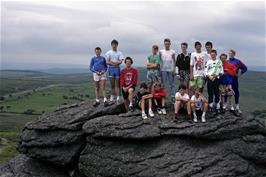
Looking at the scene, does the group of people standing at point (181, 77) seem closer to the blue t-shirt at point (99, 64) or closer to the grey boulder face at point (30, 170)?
the blue t-shirt at point (99, 64)

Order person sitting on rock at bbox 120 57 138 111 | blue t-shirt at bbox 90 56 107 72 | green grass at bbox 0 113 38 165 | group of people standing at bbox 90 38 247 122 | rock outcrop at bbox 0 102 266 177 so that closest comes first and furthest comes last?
rock outcrop at bbox 0 102 266 177 < group of people standing at bbox 90 38 247 122 < person sitting on rock at bbox 120 57 138 111 < blue t-shirt at bbox 90 56 107 72 < green grass at bbox 0 113 38 165

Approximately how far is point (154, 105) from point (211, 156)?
5162 mm

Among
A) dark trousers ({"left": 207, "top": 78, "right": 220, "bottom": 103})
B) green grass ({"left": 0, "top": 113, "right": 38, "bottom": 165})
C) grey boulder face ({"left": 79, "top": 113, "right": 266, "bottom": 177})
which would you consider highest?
dark trousers ({"left": 207, "top": 78, "right": 220, "bottom": 103})

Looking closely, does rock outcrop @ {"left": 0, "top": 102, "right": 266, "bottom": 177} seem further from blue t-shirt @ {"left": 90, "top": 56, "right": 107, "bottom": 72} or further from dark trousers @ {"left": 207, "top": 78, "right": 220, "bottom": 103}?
blue t-shirt @ {"left": 90, "top": 56, "right": 107, "bottom": 72}

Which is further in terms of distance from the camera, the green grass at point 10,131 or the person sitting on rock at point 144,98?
the green grass at point 10,131

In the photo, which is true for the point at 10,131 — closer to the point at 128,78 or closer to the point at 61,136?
the point at 61,136

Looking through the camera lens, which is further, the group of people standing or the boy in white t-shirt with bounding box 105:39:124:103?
the boy in white t-shirt with bounding box 105:39:124:103

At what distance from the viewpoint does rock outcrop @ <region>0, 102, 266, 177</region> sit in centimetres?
2158

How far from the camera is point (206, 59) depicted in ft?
74.4

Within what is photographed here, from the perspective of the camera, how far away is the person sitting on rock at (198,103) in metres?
22.1

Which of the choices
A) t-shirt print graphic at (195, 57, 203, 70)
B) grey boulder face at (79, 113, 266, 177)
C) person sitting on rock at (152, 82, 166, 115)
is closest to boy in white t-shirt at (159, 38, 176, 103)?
person sitting on rock at (152, 82, 166, 115)

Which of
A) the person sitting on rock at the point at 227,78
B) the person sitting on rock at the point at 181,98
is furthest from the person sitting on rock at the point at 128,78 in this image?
the person sitting on rock at the point at 227,78

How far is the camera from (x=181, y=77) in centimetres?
2378

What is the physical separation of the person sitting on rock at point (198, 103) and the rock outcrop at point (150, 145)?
59 cm
